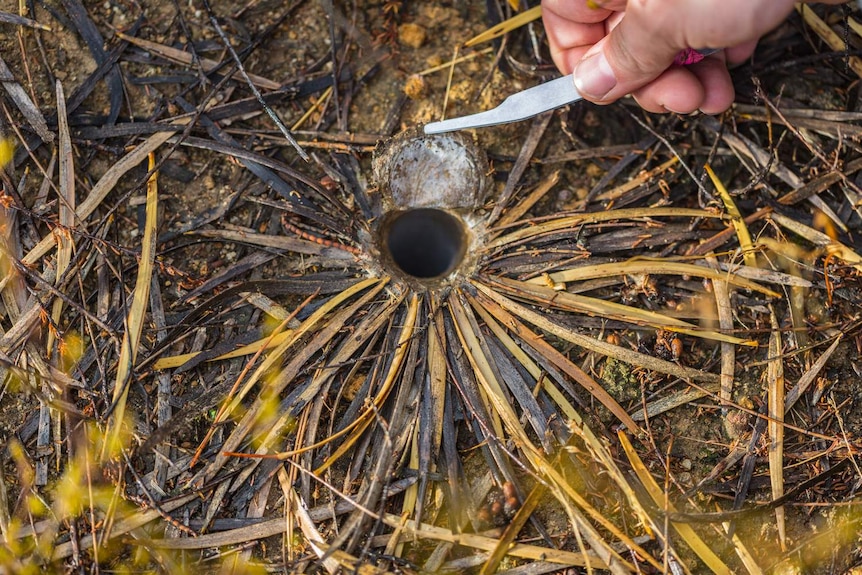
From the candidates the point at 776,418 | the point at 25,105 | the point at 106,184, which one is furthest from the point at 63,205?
the point at 776,418

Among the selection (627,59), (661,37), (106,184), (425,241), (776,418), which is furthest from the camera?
(425,241)

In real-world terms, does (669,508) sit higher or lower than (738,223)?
lower

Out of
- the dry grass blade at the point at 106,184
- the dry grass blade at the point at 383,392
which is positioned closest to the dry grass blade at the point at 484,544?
the dry grass blade at the point at 383,392

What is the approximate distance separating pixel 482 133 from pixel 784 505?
1.70 metres

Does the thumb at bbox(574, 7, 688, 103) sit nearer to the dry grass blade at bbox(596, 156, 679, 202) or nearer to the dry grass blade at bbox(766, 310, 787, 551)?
the dry grass blade at bbox(596, 156, 679, 202)

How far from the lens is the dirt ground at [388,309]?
81.7 inches

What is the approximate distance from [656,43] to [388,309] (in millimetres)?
1203

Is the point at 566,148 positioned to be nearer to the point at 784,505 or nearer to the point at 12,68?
the point at 784,505

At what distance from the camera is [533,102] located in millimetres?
2256

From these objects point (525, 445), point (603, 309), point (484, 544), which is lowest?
point (484, 544)

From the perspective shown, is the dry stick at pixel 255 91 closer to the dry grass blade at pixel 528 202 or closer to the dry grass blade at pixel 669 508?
the dry grass blade at pixel 528 202

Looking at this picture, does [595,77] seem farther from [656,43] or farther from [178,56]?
[178,56]

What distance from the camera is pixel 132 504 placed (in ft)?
6.77

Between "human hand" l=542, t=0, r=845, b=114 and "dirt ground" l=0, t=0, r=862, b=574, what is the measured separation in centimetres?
21
